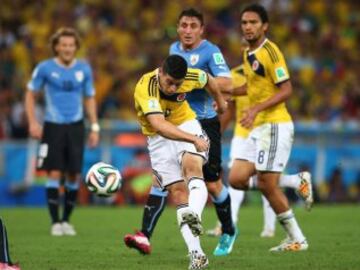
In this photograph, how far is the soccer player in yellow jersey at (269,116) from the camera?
32.1 ft

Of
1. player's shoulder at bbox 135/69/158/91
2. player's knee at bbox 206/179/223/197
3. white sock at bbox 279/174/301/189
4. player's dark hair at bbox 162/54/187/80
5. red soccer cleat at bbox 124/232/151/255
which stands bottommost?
red soccer cleat at bbox 124/232/151/255

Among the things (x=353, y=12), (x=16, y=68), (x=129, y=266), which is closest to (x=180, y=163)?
(x=129, y=266)

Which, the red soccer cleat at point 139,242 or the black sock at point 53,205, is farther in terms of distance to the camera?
the black sock at point 53,205

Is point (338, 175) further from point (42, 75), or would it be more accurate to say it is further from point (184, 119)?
point (184, 119)

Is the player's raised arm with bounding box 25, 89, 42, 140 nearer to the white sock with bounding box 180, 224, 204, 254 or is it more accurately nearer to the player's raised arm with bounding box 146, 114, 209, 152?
the player's raised arm with bounding box 146, 114, 209, 152

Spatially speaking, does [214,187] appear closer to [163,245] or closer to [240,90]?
[163,245]

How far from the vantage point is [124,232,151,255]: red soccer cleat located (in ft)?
29.9

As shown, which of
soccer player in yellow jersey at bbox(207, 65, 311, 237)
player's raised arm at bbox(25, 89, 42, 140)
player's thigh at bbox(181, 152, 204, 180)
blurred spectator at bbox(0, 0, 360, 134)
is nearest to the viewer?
player's thigh at bbox(181, 152, 204, 180)

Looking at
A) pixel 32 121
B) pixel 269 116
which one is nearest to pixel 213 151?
pixel 269 116

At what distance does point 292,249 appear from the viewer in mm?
9664

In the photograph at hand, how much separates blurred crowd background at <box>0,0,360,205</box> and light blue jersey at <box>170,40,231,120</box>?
10.3 m

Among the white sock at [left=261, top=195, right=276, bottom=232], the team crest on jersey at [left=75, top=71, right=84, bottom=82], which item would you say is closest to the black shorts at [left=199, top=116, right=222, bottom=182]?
the white sock at [left=261, top=195, right=276, bottom=232]

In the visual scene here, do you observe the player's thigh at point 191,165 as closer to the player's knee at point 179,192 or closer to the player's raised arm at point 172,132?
the player's knee at point 179,192

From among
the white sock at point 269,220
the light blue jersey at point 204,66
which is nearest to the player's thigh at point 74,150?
the white sock at point 269,220
